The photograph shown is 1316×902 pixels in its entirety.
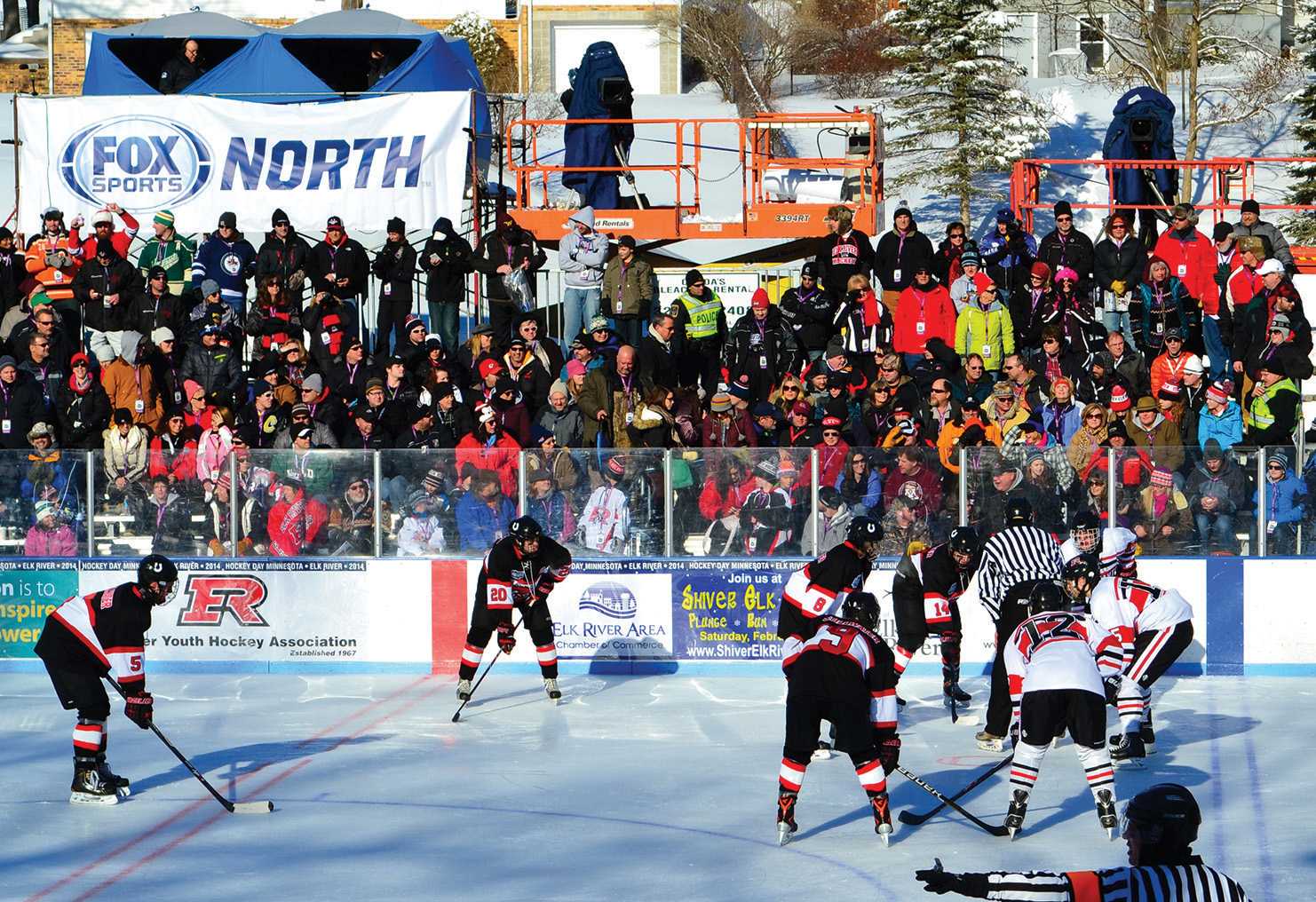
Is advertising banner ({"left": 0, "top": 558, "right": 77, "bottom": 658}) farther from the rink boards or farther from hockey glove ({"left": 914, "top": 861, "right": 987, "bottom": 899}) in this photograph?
hockey glove ({"left": 914, "top": 861, "right": 987, "bottom": 899})

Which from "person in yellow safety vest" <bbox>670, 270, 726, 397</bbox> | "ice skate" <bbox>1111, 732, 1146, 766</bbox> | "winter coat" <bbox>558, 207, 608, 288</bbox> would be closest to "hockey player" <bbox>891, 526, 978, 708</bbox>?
"ice skate" <bbox>1111, 732, 1146, 766</bbox>

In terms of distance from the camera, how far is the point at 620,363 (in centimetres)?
1454

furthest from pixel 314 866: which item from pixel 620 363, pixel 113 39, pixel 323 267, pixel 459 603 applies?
pixel 113 39

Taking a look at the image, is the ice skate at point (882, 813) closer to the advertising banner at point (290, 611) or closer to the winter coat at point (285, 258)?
the advertising banner at point (290, 611)

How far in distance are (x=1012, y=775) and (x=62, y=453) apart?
29.1 ft

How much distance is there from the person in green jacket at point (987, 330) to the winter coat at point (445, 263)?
15.6 feet

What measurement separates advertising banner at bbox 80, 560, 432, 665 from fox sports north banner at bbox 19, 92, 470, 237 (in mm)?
5312

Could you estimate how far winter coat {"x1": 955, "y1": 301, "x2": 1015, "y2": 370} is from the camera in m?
15.7

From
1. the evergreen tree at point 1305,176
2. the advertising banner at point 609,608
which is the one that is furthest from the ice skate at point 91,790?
the evergreen tree at point 1305,176

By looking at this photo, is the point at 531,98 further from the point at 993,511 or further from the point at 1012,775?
the point at 1012,775

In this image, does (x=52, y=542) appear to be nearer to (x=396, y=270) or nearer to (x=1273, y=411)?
(x=396, y=270)

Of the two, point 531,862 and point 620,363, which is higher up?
point 620,363

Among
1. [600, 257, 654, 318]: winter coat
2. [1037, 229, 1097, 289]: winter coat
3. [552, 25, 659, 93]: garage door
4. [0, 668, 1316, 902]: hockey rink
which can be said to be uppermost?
[552, 25, 659, 93]: garage door

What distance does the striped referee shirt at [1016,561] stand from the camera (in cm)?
1093
